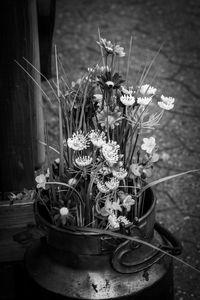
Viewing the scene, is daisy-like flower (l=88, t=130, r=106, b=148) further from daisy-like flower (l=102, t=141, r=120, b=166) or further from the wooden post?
the wooden post

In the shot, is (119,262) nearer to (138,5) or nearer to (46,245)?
(46,245)

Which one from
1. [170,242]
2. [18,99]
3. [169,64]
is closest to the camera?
[170,242]

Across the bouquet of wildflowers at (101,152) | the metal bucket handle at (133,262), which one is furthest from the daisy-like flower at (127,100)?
the metal bucket handle at (133,262)

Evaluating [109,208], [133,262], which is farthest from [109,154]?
[133,262]

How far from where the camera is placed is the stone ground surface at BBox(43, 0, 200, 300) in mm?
2193

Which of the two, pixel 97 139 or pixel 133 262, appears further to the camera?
pixel 133 262

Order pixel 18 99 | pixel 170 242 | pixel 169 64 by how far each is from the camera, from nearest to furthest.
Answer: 1. pixel 170 242
2. pixel 18 99
3. pixel 169 64

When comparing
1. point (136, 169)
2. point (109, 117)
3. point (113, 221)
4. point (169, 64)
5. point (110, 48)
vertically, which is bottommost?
point (169, 64)

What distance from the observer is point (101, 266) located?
134 cm

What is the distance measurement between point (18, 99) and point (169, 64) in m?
1.85

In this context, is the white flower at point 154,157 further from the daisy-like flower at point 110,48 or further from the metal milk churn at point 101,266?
the daisy-like flower at point 110,48

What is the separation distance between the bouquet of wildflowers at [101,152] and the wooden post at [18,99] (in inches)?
10.0

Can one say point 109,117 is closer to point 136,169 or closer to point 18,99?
point 136,169

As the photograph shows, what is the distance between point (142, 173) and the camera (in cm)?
133
